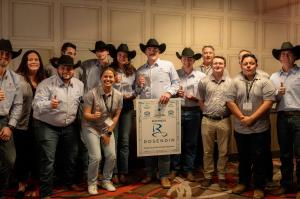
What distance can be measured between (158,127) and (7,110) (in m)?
1.86

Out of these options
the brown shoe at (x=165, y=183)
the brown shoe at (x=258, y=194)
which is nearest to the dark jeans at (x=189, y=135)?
the brown shoe at (x=165, y=183)

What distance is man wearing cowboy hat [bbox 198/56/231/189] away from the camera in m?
4.64

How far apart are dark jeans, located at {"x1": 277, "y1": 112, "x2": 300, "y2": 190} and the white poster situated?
1.27 meters

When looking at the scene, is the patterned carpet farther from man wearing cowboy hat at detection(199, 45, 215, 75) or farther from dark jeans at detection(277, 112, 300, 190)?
man wearing cowboy hat at detection(199, 45, 215, 75)

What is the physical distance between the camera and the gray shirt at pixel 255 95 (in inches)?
167

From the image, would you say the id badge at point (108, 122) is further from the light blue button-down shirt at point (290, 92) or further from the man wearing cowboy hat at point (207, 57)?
the light blue button-down shirt at point (290, 92)

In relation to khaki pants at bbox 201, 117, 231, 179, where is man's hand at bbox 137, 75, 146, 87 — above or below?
above

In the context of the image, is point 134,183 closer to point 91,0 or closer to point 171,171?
point 171,171

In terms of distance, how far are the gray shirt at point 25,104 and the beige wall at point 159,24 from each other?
3.95 feet

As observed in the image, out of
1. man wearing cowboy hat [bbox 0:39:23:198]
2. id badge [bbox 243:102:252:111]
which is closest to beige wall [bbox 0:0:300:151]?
man wearing cowboy hat [bbox 0:39:23:198]

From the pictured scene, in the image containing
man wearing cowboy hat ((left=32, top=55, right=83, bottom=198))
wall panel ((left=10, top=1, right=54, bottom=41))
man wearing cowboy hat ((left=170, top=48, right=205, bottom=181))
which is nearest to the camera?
man wearing cowboy hat ((left=32, top=55, right=83, bottom=198))

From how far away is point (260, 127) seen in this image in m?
4.27

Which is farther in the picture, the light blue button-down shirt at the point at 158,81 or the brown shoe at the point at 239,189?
the light blue button-down shirt at the point at 158,81

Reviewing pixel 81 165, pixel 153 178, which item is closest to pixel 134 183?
pixel 153 178
